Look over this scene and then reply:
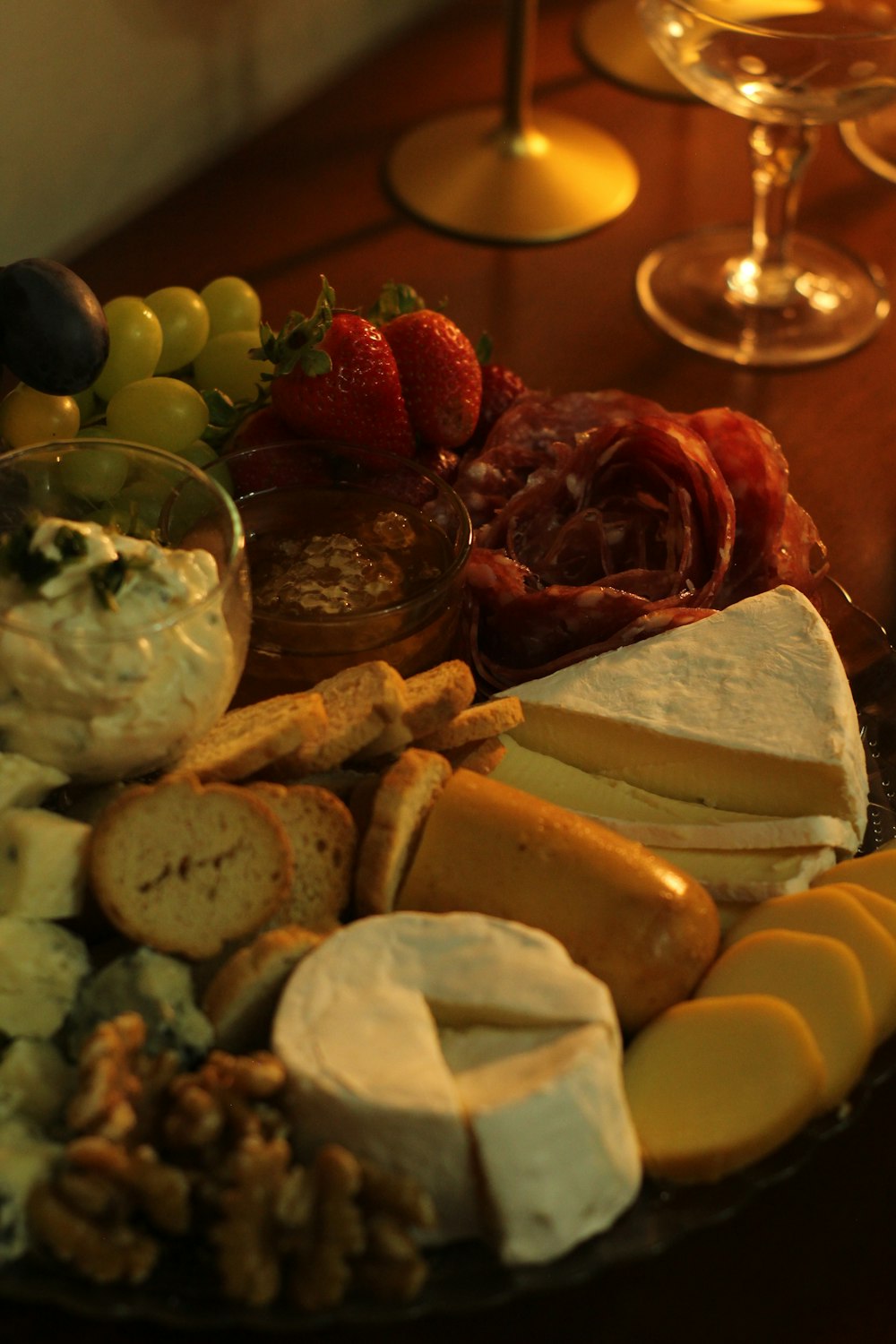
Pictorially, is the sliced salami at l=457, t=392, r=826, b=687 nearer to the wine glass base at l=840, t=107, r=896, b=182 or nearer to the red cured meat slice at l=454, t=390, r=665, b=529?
the red cured meat slice at l=454, t=390, r=665, b=529

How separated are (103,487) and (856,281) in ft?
3.65

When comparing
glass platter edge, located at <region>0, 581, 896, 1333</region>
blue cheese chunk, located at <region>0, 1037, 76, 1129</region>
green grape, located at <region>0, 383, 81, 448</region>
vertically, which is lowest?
glass platter edge, located at <region>0, 581, 896, 1333</region>

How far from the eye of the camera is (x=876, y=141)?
82.0 inches

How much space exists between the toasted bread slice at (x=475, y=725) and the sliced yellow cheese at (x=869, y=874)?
24cm

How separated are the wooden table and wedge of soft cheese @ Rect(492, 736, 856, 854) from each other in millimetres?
181

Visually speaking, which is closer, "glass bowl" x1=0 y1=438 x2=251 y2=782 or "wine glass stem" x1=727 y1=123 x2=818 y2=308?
"glass bowl" x1=0 y1=438 x2=251 y2=782

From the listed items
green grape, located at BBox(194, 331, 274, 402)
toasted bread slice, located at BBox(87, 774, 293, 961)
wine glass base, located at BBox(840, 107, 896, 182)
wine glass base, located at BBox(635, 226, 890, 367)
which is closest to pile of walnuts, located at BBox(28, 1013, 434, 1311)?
toasted bread slice, located at BBox(87, 774, 293, 961)

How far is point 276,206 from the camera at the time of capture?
192 cm

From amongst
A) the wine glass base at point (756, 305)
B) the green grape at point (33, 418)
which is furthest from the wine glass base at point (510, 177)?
the green grape at point (33, 418)

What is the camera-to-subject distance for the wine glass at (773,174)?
1518mm

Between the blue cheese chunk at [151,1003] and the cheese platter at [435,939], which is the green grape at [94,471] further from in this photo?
the blue cheese chunk at [151,1003]

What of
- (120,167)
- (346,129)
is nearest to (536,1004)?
(120,167)

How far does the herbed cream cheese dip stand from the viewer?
0.90 meters

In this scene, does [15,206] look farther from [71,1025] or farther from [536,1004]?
[536,1004]
